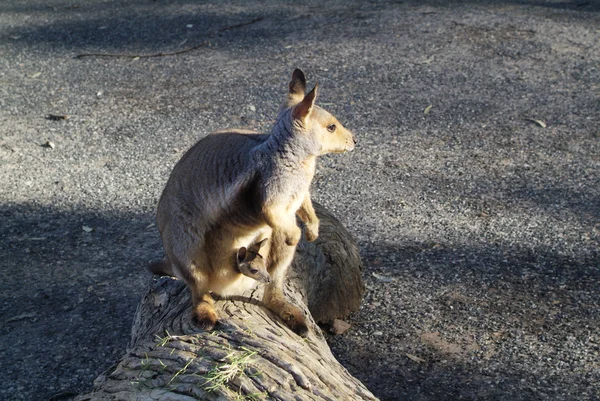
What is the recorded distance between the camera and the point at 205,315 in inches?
141

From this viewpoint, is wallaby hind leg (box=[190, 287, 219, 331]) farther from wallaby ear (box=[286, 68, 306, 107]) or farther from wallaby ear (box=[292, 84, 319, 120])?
wallaby ear (box=[286, 68, 306, 107])

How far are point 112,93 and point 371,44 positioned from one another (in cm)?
325

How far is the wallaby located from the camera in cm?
361

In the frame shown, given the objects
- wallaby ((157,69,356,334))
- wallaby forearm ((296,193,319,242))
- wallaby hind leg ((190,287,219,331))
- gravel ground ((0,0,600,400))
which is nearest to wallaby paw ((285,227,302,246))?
wallaby ((157,69,356,334))

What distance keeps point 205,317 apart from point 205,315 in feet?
0.04

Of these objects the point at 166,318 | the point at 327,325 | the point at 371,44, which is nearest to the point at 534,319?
the point at 327,325

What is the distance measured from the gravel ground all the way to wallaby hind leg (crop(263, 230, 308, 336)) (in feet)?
2.36

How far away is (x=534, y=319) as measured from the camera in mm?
4688

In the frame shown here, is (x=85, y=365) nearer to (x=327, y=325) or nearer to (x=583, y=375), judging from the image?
(x=327, y=325)

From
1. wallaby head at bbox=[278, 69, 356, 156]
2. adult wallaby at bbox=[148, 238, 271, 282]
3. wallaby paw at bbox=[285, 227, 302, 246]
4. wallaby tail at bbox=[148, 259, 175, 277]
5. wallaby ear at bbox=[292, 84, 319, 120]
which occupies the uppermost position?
wallaby ear at bbox=[292, 84, 319, 120]

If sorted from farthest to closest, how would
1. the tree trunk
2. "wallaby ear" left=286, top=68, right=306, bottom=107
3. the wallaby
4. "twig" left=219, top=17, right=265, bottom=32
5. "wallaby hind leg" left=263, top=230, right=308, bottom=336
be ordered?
"twig" left=219, top=17, right=265, bottom=32 → "wallaby ear" left=286, top=68, right=306, bottom=107 → "wallaby hind leg" left=263, top=230, right=308, bottom=336 → the wallaby → the tree trunk

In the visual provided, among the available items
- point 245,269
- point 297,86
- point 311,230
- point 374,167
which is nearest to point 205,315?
point 245,269

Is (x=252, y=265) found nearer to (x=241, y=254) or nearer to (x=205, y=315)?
(x=241, y=254)

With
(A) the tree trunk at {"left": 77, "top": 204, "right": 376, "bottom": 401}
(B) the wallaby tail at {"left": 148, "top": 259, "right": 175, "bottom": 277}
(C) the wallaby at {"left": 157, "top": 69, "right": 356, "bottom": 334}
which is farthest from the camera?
(B) the wallaby tail at {"left": 148, "top": 259, "right": 175, "bottom": 277}
